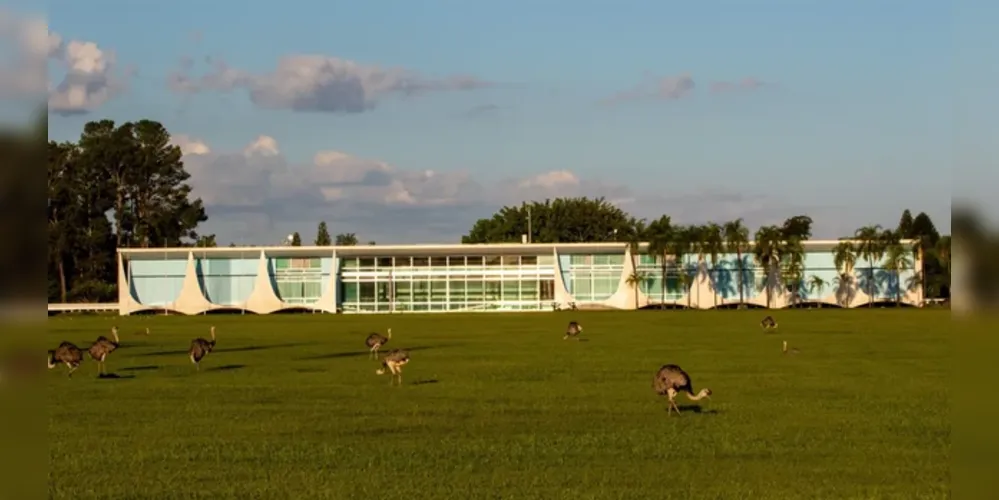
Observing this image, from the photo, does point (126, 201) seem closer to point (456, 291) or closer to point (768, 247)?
point (456, 291)

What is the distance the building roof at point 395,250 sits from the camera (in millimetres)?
109438

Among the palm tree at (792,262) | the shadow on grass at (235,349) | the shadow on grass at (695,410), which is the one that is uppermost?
the palm tree at (792,262)

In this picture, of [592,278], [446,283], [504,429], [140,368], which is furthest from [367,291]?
[504,429]

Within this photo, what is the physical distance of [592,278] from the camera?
112750mm

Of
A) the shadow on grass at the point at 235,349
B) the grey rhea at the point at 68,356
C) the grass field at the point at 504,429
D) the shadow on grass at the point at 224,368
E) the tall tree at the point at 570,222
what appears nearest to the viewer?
the grass field at the point at 504,429

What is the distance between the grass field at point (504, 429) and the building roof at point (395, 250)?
70239 mm

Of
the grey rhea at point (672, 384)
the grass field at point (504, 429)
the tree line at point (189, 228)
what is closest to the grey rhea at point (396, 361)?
the grass field at point (504, 429)

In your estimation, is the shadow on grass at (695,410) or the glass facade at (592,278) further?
the glass facade at (592,278)

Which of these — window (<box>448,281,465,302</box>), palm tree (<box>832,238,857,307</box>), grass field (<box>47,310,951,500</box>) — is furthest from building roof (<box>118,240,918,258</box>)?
grass field (<box>47,310,951,500</box>)

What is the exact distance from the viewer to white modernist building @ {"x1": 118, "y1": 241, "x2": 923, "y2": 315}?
362 ft

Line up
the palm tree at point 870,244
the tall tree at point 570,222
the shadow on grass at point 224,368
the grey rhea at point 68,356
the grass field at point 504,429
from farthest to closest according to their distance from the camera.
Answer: the tall tree at point 570,222
the palm tree at point 870,244
the shadow on grass at point 224,368
the grey rhea at point 68,356
the grass field at point 504,429

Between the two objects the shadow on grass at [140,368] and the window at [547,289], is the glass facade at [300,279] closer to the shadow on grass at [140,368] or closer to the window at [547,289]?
the window at [547,289]

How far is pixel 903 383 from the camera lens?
2820cm

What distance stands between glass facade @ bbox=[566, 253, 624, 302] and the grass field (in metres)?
73.1
